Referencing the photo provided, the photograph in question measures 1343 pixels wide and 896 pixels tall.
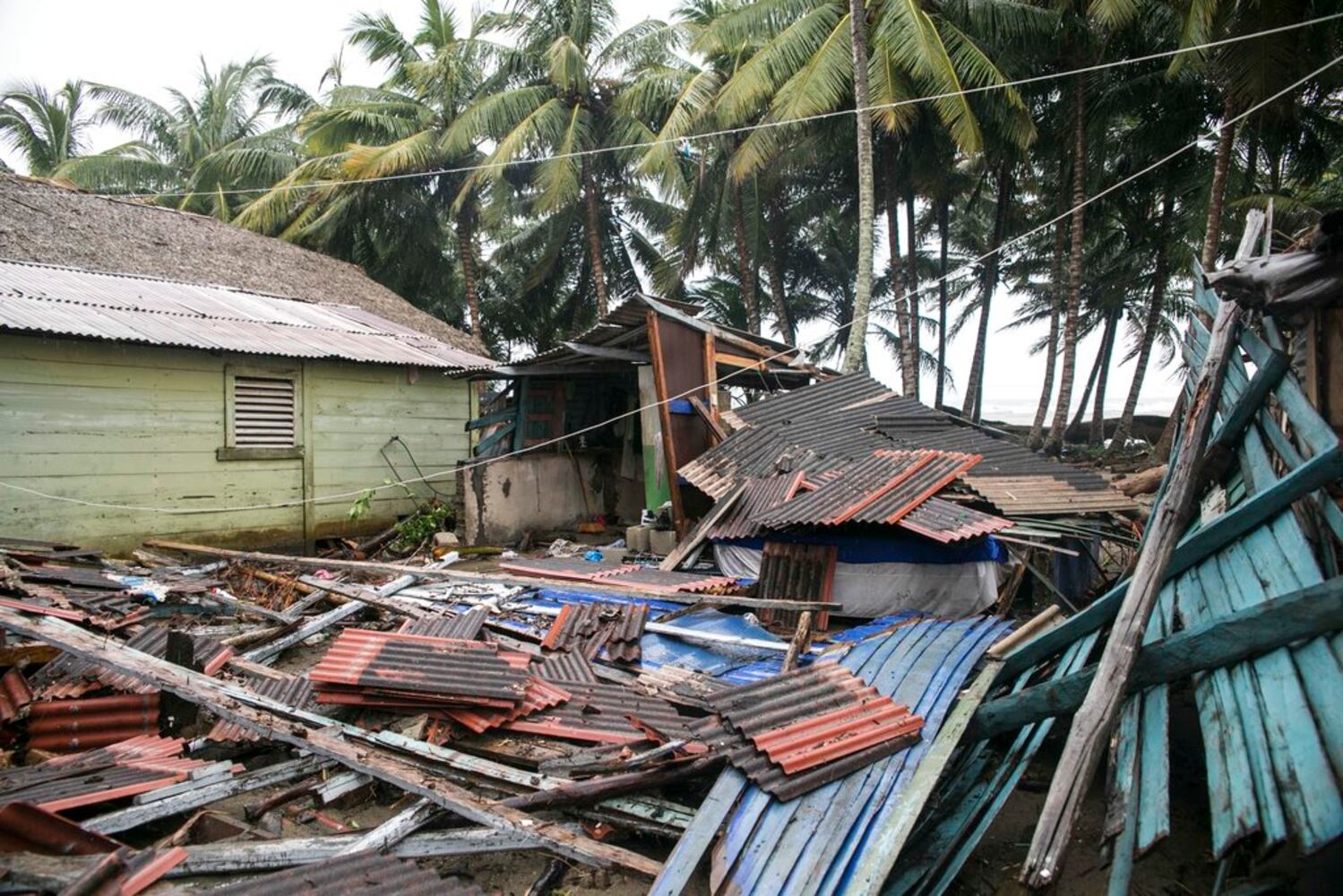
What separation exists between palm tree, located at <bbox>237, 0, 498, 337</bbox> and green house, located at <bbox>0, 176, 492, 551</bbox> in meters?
5.68

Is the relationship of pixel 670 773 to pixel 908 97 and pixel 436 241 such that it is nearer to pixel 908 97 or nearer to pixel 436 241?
pixel 908 97

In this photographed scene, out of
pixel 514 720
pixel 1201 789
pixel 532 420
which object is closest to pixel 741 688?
pixel 514 720

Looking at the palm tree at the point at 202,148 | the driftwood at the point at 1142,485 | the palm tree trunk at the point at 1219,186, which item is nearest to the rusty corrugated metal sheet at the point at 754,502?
the driftwood at the point at 1142,485

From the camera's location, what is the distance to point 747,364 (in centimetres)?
1147

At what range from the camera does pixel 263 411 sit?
1090cm

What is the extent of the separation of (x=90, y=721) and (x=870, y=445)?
7265 mm

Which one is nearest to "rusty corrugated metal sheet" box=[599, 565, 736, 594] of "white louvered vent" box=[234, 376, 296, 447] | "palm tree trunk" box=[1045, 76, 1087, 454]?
"white louvered vent" box=[234, 376, 296, 447]

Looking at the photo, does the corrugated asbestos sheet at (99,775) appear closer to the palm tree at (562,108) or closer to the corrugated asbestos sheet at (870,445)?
the corrugated asbestos sheet at (870,445)

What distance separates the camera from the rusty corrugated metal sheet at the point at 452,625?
6105 mm

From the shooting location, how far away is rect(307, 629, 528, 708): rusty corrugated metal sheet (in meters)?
4.59

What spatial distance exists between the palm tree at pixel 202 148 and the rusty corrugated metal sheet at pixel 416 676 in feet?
67.2

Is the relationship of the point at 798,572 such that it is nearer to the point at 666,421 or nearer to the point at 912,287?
the point at 666,421

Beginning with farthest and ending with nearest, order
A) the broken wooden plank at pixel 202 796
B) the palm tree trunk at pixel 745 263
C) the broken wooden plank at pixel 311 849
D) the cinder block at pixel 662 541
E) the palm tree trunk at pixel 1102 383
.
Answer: the palm tree trunk at pixel 1102 383 < the palm tree trunk at pixel 745 263 < the cinder block at pixel 662 541 < the broken wooden plank at pixel 202 796 < the broken wooden plank at pixel 311 849

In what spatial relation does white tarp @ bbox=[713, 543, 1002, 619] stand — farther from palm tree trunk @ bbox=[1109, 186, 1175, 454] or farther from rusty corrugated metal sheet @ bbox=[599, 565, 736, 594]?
palm tree trunk @ bbox=[1109, 186, 1175, 454]
